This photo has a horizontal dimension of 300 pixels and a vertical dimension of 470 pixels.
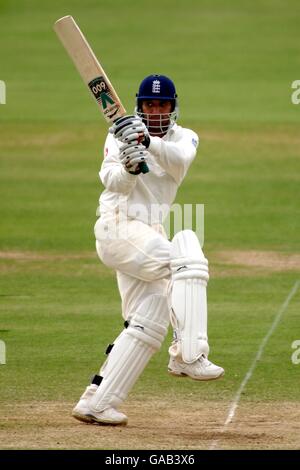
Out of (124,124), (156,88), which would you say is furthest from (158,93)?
(124,124)

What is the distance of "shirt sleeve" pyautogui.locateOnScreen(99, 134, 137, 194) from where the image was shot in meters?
6.92

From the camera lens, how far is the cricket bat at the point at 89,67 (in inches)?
282

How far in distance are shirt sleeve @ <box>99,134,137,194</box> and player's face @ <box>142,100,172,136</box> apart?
0.76 ft

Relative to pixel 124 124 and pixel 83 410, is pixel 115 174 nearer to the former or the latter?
pixel 124 124

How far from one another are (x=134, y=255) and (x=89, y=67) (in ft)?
3.42

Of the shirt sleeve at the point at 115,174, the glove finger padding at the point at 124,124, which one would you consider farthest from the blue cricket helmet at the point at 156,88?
the glove finger padding at the point at 124,124

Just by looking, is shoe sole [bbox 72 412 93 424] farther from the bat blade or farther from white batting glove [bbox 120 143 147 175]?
the bat blade

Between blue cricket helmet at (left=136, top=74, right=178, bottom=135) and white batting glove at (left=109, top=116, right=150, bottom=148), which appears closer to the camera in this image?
white batting glove at (left=109, top=116, right=150, bottom=148)

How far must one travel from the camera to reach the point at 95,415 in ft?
23.6
